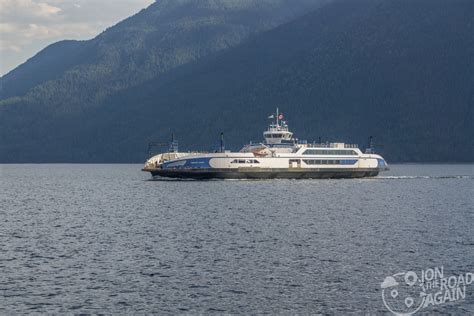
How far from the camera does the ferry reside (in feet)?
489

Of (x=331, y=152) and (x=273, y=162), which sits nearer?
(x=273, y=162)

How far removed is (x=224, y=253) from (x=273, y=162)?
89.3 m

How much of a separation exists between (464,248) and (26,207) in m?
72.2

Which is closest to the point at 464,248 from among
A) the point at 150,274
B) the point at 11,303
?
the point at 150,274

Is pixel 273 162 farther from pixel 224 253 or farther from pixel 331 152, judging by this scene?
pixel 224 253

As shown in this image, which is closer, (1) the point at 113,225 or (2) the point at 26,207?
(1) the point at 113,225

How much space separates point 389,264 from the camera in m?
58.1

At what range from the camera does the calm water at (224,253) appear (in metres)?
47.1

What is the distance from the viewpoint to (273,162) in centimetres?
15262

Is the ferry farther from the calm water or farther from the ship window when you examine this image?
the calm water

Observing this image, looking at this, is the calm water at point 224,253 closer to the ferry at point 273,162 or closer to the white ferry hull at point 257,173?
the ferry at point 273,162

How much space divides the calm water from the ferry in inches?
1203

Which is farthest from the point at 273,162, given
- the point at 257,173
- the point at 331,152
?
the point at 331,152

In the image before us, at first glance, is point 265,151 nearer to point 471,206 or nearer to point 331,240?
point 471,206
